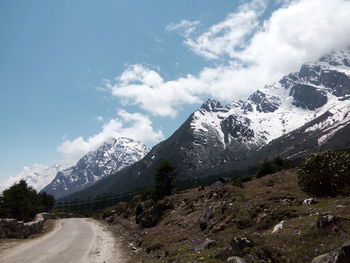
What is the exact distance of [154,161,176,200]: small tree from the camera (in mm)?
57969

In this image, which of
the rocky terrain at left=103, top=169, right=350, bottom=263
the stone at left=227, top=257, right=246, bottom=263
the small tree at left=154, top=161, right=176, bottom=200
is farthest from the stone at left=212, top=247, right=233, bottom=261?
the small tree at left=154, top=161, right=176, bottom=200

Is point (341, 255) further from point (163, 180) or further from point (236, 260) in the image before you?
point (163, 180)

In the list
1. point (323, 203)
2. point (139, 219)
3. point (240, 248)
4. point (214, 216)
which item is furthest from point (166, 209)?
point (240, 248)

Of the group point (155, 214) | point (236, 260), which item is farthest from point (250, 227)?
point (155, 214)

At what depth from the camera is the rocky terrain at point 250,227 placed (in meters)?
14.0

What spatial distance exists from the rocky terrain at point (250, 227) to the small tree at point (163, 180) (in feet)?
38.7

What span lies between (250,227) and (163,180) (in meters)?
37.2

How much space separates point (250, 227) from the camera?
22.6 meters

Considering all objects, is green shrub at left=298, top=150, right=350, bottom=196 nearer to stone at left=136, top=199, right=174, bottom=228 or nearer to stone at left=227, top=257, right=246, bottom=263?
stone at left=227, top=257, right=246, bottom=263

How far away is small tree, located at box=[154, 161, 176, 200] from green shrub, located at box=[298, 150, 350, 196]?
32.8m

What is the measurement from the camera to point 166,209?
44.2 metres

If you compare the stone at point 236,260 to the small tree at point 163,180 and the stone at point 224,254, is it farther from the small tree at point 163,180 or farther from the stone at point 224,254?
the small tree at point 163,180

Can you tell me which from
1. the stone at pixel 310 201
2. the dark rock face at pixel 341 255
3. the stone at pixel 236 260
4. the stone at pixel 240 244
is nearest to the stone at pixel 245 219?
the stone at pixel 310 201

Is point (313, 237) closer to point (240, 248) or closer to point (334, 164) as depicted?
point (240, 248)
